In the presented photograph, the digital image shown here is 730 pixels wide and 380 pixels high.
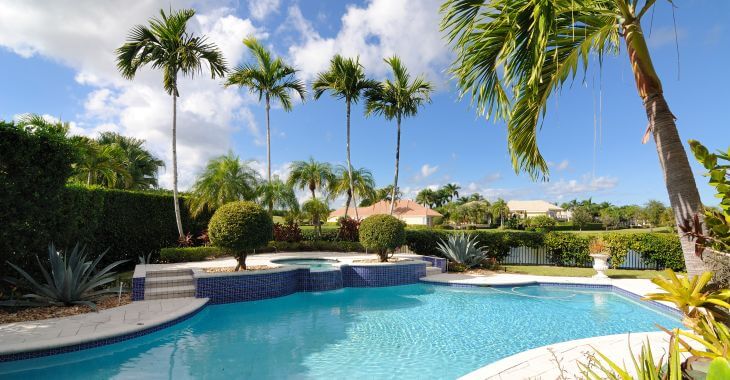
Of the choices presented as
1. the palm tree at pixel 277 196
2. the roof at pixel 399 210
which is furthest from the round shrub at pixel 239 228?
the roof at pixel 399 210

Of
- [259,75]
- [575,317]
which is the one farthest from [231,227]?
[259,75]

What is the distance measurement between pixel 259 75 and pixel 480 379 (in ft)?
57.9

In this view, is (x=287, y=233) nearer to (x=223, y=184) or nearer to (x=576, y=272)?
(x=223, y=184)

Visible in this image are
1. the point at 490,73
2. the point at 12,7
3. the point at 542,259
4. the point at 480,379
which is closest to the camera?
the point at 480,379

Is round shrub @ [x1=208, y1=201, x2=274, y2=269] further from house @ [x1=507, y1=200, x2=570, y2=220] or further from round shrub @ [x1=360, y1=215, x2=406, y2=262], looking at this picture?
house @ [x1=507, y1=200, x2=570, y2=220]

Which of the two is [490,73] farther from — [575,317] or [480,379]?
[575,317]

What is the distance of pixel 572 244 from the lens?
15.2 metres

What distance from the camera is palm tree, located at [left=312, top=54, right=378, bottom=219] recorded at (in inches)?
701

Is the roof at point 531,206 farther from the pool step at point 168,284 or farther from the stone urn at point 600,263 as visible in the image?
the pool step at point 168,284

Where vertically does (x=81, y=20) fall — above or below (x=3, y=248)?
above

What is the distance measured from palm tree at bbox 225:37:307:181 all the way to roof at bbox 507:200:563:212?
3040 inches

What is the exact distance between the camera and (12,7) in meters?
6.33

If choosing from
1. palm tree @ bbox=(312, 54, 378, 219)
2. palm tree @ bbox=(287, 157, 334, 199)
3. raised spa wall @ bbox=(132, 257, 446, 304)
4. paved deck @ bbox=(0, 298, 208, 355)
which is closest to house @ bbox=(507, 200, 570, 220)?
palm tree @ bbox=(287, 157, 334, 199)

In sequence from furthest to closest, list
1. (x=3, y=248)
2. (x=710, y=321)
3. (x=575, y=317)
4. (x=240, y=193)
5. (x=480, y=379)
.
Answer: (x=240, y=193) < (x=575, y=317) < (x=3, y=248) < (x=480, y=379) < (x=710, y=321)
